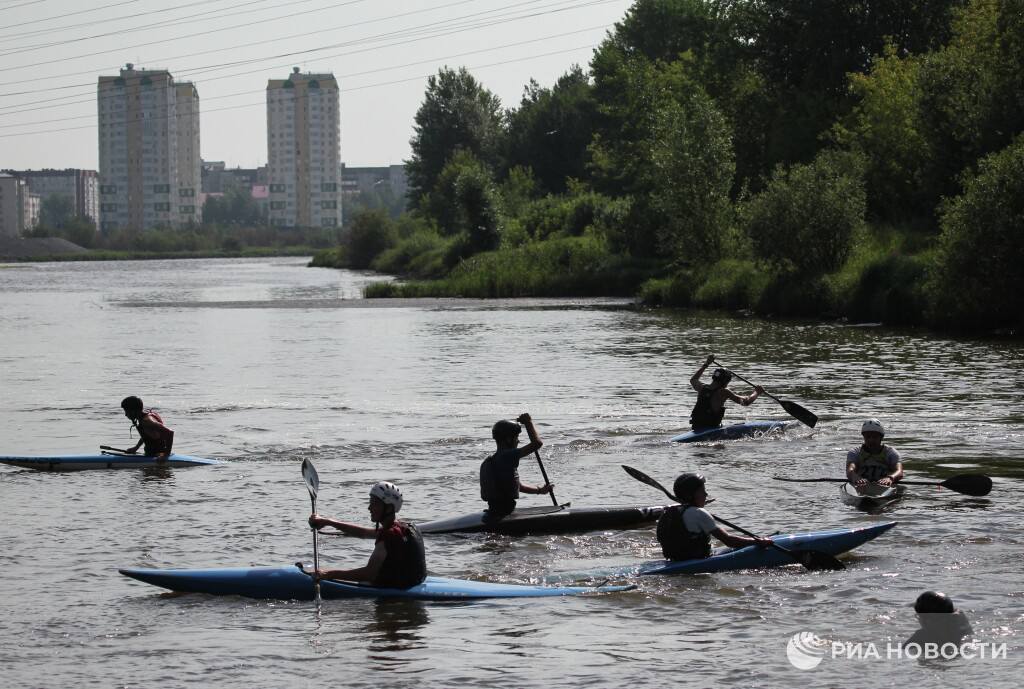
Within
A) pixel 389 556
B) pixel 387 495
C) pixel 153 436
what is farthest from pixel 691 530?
pixel 153 436

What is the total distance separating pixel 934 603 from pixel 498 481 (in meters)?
5.44

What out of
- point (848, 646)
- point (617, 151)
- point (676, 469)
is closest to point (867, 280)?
point (676, 469)

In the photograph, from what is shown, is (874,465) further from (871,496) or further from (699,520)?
(699,520)

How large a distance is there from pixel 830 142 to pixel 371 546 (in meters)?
53.8

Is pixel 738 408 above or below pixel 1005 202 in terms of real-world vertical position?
below

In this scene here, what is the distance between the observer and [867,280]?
45.4 metres

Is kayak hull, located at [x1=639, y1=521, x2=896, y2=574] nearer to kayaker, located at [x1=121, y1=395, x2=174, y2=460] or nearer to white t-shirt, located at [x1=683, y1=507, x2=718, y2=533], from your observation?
white t-shirt, located at [x1=683, y1=507, x2=718, y2=533]

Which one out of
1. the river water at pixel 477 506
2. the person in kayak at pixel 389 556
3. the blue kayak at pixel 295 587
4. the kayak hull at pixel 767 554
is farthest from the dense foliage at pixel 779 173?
the person in kayak at pixel 389 556

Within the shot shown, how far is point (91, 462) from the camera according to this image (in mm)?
19719

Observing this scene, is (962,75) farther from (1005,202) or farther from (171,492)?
(171,492)

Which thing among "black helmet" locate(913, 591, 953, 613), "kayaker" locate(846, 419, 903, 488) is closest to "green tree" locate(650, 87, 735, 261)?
"kayaker" locate(846, 419, 903, 488)

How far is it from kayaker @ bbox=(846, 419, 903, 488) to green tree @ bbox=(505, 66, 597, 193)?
90.9m

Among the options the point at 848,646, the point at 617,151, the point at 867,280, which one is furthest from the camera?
the point at 617,151

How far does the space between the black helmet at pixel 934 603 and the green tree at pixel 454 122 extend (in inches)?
4340
